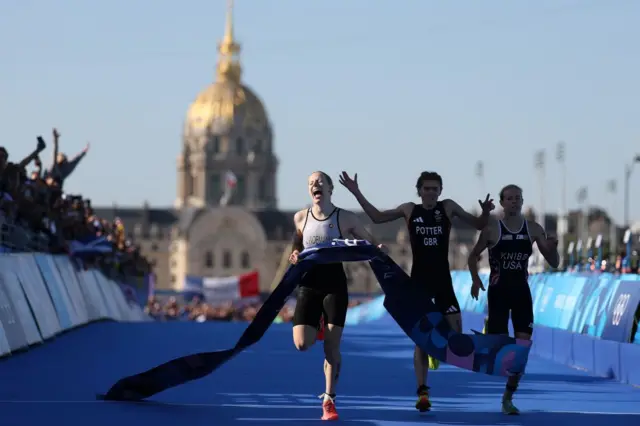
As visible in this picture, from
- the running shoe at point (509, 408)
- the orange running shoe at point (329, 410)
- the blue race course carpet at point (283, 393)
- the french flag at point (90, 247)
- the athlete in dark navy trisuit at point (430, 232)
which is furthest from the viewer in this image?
the french flag at point (90, 247)

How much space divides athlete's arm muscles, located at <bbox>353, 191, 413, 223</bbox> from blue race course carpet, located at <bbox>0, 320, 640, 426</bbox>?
4.43 ft

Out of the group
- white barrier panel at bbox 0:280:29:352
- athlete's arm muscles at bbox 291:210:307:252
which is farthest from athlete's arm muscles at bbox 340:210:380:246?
white barrier panel at bbox 0:280:29:352

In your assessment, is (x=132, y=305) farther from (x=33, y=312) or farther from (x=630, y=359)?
(x=630, y=359)

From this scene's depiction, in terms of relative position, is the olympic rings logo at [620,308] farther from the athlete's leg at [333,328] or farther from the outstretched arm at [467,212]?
the athlete's leg at [333,328]

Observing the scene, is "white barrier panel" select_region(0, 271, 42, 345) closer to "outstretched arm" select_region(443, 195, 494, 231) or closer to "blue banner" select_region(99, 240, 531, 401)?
"blue banner" select_region(99, 240, 531, 401)

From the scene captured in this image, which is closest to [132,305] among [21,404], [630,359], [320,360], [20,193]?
[20,193]

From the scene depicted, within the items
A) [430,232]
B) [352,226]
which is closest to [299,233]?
[352,226]

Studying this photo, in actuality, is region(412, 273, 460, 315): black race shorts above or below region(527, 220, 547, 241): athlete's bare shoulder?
below

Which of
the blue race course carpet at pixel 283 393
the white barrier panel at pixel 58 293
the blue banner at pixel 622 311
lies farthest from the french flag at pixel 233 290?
the blue banner at pixel 622 311

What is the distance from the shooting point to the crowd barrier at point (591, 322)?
57.3 ft

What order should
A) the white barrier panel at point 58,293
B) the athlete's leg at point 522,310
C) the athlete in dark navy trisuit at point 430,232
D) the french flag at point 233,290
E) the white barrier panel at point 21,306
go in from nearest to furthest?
the athlete in dark navy trisuit at point 430,232 → the athlete's leg at point 522,310 → the white barrier panel at point 21,306 → the white barrier panel at point 58,293 → the french flag at point 233,290

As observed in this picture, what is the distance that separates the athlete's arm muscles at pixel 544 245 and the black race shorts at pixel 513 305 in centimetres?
24

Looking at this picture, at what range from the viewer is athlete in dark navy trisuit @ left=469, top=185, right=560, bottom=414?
13648mm

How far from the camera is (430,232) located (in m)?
13.4
